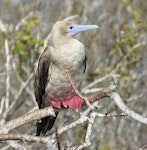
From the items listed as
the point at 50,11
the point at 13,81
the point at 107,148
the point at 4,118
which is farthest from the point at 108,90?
the point at 50,11

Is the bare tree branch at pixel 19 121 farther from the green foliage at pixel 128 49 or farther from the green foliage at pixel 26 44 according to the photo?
the green foliage at pixel 128 49

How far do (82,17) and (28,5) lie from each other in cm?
126

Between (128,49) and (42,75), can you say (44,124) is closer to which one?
(42,75)

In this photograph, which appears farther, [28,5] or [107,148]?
[28,5]

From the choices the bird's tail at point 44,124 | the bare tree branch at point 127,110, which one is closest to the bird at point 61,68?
the bird's tail at point 44,124

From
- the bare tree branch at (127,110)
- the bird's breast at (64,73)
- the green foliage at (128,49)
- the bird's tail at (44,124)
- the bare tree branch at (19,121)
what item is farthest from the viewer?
the green foliage at (128,49)

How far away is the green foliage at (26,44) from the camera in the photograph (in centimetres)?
704

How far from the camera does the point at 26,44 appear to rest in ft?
24.2

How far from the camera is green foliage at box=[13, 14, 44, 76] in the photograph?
7.04 meters

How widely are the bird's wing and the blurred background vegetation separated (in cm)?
111

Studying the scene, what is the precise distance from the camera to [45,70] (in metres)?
5.88

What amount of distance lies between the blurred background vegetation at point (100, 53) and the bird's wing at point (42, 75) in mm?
1113

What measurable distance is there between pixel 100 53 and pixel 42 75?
4.19m

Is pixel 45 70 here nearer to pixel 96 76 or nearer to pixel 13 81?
pixel 96 76
